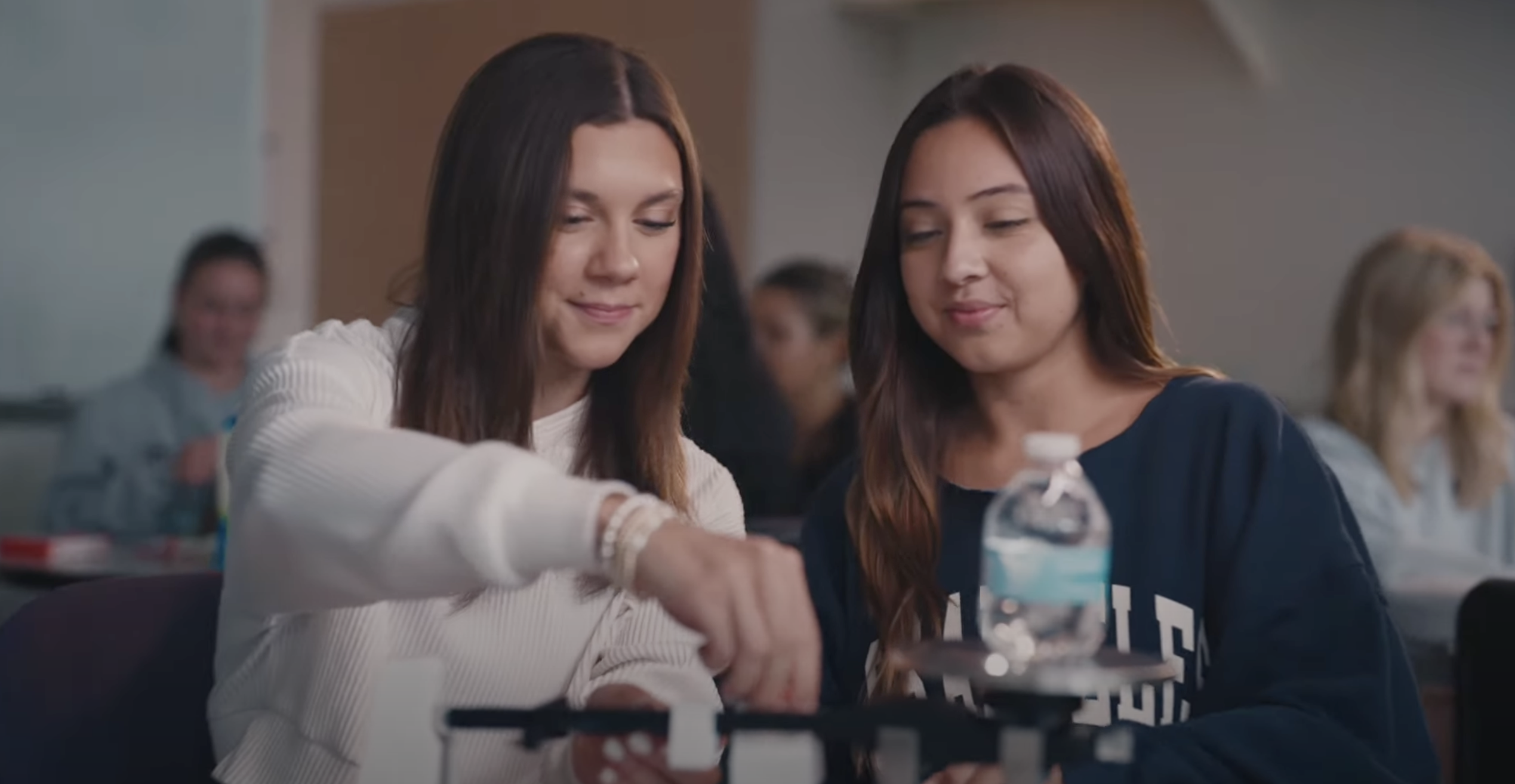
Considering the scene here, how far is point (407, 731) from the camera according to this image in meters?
0.94

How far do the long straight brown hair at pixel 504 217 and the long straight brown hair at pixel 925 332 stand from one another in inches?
9.8

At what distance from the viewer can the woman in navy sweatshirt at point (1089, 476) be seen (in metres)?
1.29

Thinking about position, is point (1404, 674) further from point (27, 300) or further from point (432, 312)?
point (27, 300)

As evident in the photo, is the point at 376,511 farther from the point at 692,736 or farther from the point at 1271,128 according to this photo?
the point at 1271,128

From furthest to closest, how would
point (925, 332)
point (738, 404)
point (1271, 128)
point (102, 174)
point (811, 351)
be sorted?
point (1271, 128), point (102, 174), point (811, 351), point (738, 404), point (925, 332)

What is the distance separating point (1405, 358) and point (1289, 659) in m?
2.10

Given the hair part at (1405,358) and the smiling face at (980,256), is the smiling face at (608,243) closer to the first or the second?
the smiling face at (980,256)

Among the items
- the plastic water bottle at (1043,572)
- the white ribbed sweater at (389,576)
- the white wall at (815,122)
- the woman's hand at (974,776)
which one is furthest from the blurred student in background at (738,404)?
the white wall at (815,122)

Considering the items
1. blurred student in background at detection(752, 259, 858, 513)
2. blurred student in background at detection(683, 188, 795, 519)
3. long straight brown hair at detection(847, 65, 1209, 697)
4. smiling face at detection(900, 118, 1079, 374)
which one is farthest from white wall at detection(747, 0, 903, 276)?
smiling face at detection(900, 118, 1079, 374)

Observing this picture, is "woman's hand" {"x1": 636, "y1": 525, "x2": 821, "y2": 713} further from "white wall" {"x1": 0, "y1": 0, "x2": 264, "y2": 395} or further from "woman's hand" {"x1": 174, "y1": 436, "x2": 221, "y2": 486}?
"white wall" {"x1": 0, "y1": 0, "x2": 264, "y2": 395}

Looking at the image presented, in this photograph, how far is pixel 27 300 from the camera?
3859mm

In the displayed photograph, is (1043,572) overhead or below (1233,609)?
overhead

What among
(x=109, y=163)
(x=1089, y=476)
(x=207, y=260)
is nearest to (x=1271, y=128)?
(x=207, y=260)

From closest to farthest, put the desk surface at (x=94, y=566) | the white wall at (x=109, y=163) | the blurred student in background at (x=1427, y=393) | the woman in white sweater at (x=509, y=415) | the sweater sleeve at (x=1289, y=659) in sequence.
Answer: the woman in white sweater at (x=509, y=415)
the sweater sleeve at (x=1289, y=659)
the desk surface at (x=94, y=566)
the blurred student in background at (x=1427, y=393)
the white wall at (x=109, y=163)
